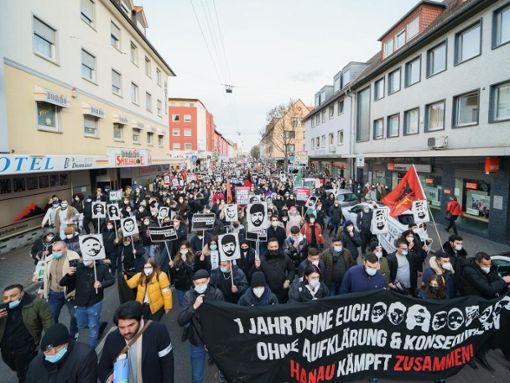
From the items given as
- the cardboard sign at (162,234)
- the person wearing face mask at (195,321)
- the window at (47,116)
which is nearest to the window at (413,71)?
the cardboard sign at (162,234)

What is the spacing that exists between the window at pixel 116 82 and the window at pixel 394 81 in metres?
18.6

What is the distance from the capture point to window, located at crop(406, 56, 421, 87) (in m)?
17.1

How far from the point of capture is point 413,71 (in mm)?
17703

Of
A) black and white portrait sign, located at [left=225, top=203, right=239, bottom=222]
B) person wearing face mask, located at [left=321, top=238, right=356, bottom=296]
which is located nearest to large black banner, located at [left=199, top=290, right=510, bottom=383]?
person wearing face mask, located at [left=321, top=238, right=356, bottom=296]

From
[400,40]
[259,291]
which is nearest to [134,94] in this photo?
[400,40]

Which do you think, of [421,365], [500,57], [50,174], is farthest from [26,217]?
[500,57]

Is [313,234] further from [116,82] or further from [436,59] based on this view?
[116,82]

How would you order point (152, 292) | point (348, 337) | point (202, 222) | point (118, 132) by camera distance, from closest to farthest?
point (348, 337)
point (152, 292)
point (202, 222)
point (118, 132)

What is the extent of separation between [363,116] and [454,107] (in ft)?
35.0

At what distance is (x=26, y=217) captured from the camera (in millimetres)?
12305

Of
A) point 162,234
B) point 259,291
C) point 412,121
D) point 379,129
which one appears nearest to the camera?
point 259,291

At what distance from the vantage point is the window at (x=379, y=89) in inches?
850

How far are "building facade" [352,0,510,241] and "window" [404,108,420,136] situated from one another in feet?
0.18

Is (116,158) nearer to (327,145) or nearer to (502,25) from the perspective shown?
(502,25)
